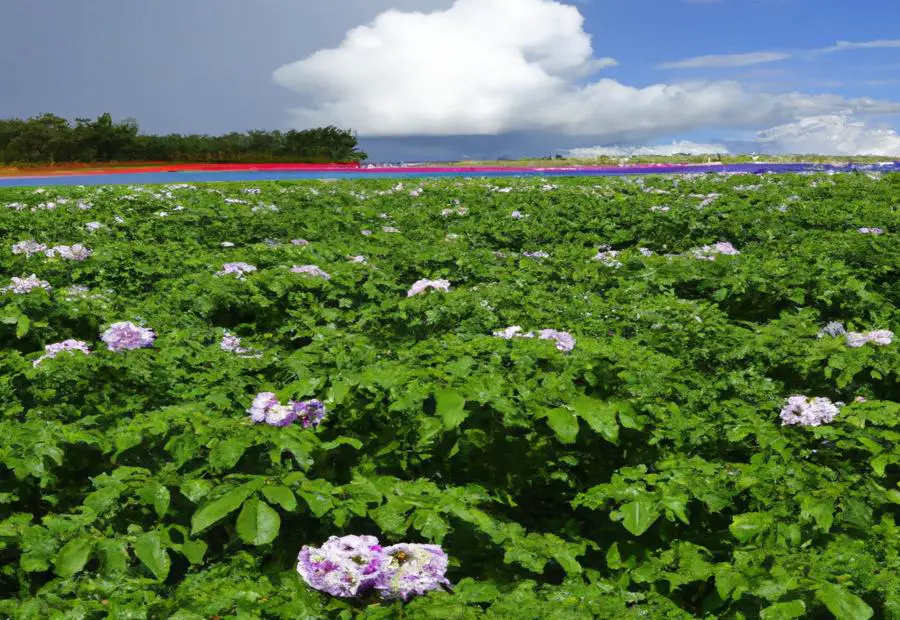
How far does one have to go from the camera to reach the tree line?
122 ft

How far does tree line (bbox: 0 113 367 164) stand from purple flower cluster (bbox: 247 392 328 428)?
4087 centimetres

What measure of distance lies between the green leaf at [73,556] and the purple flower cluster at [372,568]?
718 mm

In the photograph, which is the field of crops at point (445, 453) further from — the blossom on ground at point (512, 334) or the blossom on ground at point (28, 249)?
the blossom on ground at point (28, 249)

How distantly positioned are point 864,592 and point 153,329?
4420 millimetres

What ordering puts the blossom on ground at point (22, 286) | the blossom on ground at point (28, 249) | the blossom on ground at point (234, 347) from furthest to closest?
1. the blossom on ground at point (28, 249)
2. the blossom on ground at point (22, 286)
3. the blossom on ground at point (234, 347)

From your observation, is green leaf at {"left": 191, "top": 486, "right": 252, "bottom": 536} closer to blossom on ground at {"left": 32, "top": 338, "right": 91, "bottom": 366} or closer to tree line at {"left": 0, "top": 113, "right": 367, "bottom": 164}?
blossom on ground at {"left": 32, "top": 338, "right": 91, "bottom": 366}

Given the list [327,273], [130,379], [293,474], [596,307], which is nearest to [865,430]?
[596,307]

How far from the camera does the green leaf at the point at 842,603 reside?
199cm

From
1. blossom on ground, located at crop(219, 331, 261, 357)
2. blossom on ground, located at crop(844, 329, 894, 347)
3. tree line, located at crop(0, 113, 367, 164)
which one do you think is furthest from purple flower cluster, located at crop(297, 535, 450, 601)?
tree line, located at crop(0, 113, 367, 164)

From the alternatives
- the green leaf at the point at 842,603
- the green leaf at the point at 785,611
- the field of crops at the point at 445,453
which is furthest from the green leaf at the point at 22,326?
the green leaf at the point at 842,603

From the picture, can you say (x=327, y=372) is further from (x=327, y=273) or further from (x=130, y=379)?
(x=327, y=273)

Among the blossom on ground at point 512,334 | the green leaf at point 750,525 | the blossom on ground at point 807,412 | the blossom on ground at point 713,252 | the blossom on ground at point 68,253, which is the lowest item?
the green leaf at point 750,525

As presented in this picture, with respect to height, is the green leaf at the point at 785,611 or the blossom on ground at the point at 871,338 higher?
the blossom on ground at the point at 871,338

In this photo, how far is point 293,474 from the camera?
A: 256cm
